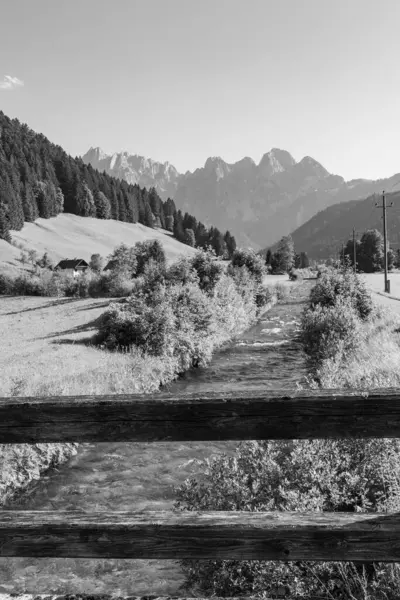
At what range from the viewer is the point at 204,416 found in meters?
2.70

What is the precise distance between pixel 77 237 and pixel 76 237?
407mm

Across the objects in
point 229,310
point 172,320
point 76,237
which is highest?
point 76,237

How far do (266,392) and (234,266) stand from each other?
1577 inches

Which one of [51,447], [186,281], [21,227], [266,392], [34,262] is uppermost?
[21,227]

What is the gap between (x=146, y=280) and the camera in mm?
25625

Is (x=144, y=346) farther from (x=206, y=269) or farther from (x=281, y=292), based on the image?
(x=281, y=292)

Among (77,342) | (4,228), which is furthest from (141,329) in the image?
(4,228)

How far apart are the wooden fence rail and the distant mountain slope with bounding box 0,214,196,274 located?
8252 cm

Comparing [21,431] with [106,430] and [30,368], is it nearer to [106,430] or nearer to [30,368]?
[106,430]

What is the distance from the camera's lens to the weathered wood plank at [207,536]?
101 inches

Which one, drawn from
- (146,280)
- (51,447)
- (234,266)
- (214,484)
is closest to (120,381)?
(51,447)

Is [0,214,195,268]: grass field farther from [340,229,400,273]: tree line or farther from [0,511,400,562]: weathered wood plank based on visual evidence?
[0,511,400,562]: weathered wood plank

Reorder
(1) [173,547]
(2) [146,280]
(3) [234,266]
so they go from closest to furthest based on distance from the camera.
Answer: (1) [173,547]
(2) [146,280]
(3) [234,266]

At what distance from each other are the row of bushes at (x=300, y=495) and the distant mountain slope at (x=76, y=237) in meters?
79.4
